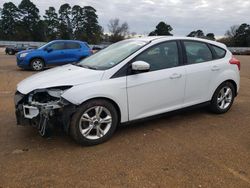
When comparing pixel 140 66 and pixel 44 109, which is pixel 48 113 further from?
pixel 140 66

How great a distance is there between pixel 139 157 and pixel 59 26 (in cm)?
7822

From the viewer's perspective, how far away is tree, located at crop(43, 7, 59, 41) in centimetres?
7500

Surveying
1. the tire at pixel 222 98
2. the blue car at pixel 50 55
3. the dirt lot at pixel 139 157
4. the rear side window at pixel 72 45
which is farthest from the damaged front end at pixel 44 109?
the rear side window at pixel 72 45

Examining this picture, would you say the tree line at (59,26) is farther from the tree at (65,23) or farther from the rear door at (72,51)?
the rear door at (72,51)

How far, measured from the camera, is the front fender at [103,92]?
148 inches

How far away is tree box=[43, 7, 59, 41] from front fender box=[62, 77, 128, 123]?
7438cm

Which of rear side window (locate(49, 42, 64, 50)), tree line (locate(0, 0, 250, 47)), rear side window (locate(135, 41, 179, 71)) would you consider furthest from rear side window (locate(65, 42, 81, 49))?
tree line (locate(0, 0, 250, 47))

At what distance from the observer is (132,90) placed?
4223mm

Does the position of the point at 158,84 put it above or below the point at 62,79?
below

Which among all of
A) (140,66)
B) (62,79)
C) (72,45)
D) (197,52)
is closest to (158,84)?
(140,66)

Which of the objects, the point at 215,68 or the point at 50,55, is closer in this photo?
the point at 215,68

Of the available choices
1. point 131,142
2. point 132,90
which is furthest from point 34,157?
point 132,90

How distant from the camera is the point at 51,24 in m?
76.8

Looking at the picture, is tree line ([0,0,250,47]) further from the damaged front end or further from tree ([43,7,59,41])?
the damaged front end
